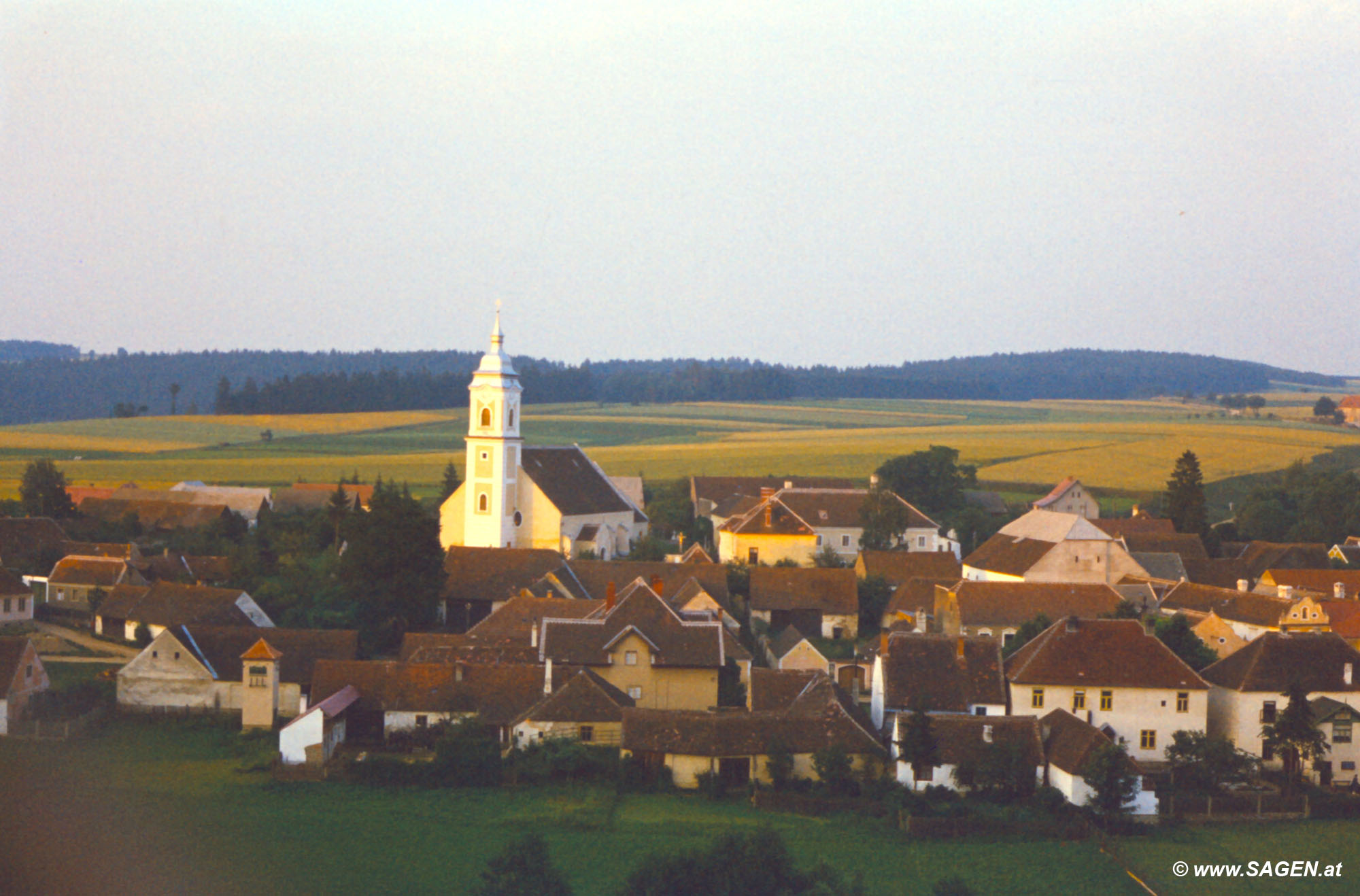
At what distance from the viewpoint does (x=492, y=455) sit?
177 feet

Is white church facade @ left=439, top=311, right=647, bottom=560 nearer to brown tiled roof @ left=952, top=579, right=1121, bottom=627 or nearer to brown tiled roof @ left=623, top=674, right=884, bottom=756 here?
brown tiled roof @ left=952, top=579, right=1121, bottom=627

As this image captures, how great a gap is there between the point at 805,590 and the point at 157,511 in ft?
99.2

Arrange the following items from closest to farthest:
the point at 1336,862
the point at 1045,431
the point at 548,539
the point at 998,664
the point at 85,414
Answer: the point at 1336,862 → the point at 998,664 → the point at 548,539 → the point at 85,414 → the point at 1045,431

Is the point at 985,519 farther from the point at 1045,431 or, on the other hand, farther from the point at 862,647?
the point at 1045,431

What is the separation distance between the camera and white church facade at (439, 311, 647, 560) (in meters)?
53.9

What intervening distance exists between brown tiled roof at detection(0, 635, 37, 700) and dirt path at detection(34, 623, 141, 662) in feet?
14.7

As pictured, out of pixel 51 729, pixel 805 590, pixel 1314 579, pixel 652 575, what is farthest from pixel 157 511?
pixel 1314 579

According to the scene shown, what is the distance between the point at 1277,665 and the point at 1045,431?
88733mm

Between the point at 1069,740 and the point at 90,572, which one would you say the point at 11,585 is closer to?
the point at 90,572

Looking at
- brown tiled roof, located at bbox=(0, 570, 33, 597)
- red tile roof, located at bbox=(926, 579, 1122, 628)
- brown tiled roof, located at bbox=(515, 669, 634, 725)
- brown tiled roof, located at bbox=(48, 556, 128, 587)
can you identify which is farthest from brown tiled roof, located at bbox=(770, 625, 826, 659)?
brown tiled roof, located at bbox=(0, 570, 33, 597)

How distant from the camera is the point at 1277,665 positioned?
106 ft

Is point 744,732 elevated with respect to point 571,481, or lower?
lower

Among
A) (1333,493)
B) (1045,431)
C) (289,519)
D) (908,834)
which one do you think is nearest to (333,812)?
(908,834)

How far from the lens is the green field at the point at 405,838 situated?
69.1ft
